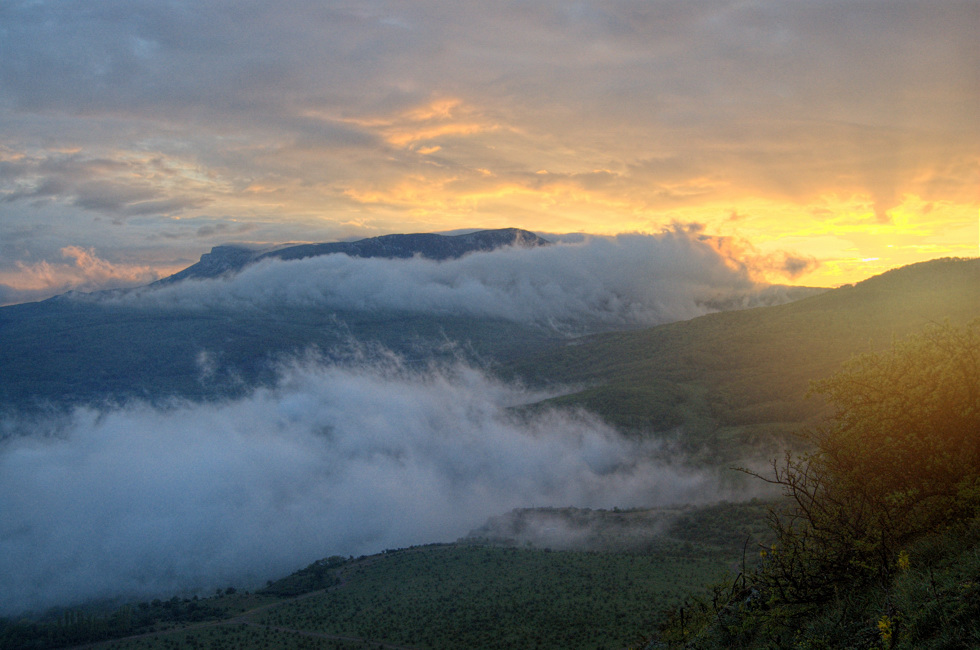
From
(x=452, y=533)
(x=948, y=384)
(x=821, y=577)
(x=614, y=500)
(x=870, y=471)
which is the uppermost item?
(x=948, y=384)

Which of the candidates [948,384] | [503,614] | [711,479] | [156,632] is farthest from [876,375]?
[711,479]

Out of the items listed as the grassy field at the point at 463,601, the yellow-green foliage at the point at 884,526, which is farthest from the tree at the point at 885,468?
the grassy field at the point at 463,601

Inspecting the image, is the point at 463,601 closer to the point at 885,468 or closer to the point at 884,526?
the point at 885,468

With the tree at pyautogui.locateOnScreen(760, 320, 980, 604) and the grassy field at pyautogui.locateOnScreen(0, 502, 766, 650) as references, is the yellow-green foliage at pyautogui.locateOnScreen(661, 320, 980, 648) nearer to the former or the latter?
the tree at pyautogui.locateOnScreen(760, 320, 980, 604)

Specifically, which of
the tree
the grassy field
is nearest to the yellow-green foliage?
the tree

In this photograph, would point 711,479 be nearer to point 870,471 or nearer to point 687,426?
point 687,426

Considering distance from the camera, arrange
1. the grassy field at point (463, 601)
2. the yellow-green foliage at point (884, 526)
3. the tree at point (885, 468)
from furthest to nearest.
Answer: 1. the grassy field at point (463, 601)
2. the tree at point (885, 468)
3. the yellow-green foliage at point (884, 526)

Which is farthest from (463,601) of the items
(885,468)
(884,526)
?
(884,526)

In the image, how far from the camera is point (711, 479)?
148 meters

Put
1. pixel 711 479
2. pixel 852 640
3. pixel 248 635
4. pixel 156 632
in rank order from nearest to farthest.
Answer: pixel 852 640 → pixel 248 635 → pixel 156 632 → pixel 711 479

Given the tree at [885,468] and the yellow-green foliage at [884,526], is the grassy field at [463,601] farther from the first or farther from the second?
the tree at [885,468]

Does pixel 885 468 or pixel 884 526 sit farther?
pixel 885 468

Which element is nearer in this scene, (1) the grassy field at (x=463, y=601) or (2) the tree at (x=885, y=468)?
(2) the tree at (x=885, y=468)

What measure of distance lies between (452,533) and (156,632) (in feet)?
389
